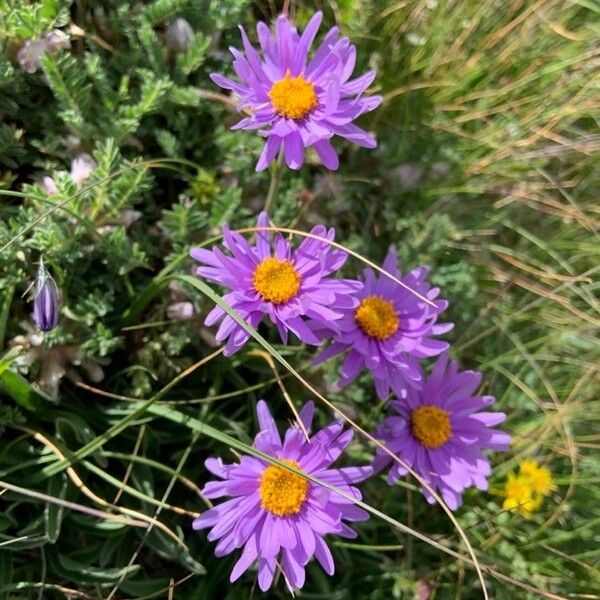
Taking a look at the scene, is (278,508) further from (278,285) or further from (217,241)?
(217,241)

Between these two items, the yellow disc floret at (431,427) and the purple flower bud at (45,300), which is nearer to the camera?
the purple flower bud at (45,300)

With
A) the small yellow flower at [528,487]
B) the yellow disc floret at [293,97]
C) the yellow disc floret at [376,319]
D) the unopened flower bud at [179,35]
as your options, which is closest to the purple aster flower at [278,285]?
the yellow disc floret at [376,319]

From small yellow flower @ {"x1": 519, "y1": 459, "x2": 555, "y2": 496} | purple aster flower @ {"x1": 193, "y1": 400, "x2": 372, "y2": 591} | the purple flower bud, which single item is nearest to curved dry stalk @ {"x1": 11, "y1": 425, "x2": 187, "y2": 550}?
purple aster flower @ {"x1": 193, "y1": 400, "x2": 372, "y2": 591}

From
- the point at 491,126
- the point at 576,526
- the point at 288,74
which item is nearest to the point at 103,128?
the point at 288,74

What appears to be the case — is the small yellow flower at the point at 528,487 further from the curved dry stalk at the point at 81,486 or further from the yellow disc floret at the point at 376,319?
the curved dry stalk at the point at 81,486

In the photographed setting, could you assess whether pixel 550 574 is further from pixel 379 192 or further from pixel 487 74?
pixel 487 74

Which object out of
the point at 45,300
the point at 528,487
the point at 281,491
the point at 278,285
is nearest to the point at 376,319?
the point at 278,285

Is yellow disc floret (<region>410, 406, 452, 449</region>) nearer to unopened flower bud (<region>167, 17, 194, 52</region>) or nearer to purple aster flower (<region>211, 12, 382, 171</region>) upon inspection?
purple aster flower (<region>211, 12, 382, 171</region>)
